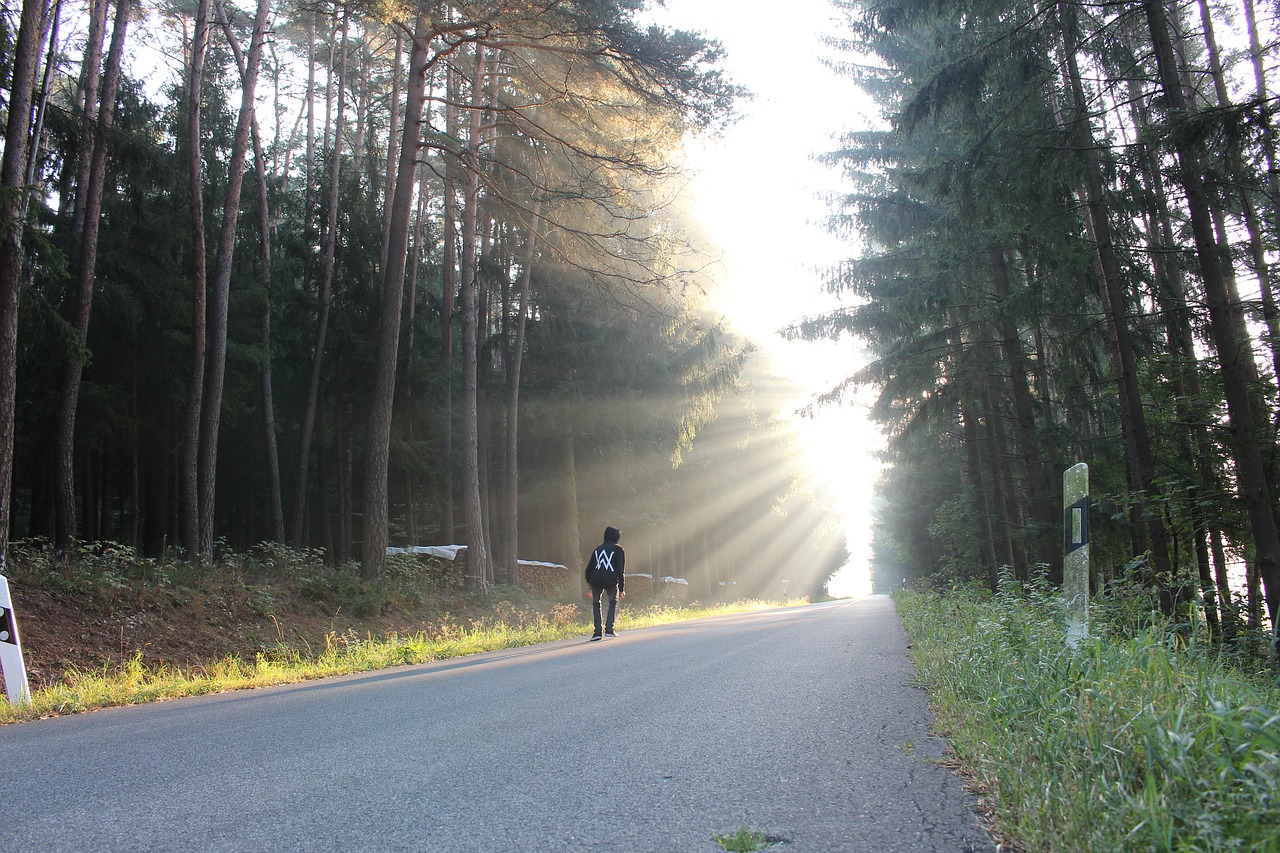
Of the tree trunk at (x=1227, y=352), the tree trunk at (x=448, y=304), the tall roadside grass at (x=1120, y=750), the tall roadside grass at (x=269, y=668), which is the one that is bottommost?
the tall roadside grass at (x=269, y=668)

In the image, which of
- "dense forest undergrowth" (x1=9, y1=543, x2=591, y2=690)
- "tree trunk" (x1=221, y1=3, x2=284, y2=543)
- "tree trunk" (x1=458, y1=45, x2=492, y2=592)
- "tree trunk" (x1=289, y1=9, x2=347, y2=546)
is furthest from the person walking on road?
"tree trunk" (x1=289, y1=9, x2=347, y2=546)

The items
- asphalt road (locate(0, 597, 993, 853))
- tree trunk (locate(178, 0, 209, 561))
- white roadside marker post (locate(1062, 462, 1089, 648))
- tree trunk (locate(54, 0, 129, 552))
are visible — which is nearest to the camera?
asphalt road (locate(0, 597, 993, 853))

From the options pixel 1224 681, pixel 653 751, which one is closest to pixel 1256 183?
pixel 1224 681

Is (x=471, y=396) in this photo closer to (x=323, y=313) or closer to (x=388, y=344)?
(x=388, y=344)

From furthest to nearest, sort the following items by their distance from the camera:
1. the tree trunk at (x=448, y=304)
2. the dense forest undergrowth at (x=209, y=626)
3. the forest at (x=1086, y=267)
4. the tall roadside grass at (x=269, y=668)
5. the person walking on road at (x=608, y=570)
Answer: the tree trunk at (x=448, y=304)
the person walking on road at (x=608, y=570)
the forest at (x=1086, y=267)
the dense forest undergrowth at (x=209, y=626)
the tall roadside grass at (x=269, y=668)

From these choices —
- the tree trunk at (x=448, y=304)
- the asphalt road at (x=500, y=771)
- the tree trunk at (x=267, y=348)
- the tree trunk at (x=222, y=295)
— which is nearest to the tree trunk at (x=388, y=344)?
the tree trunk at (x=222, y=295)

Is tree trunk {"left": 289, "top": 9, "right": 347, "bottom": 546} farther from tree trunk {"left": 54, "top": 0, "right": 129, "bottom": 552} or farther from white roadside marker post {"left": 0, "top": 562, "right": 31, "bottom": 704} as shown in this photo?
white roadside marker post {"left": 0, "top": 562, "right": 31, "bottom": 704}

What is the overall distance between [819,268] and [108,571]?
15.1m

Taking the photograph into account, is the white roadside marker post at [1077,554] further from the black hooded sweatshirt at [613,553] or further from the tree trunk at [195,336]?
the tree trunk at [195,336]

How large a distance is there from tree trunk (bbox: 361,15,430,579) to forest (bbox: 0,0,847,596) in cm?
6

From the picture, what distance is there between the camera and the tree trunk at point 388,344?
1458 cm

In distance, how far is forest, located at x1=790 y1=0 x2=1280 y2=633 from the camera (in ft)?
30.0

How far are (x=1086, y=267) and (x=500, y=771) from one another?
11325 millimetres

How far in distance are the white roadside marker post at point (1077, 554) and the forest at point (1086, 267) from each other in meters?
1.81
